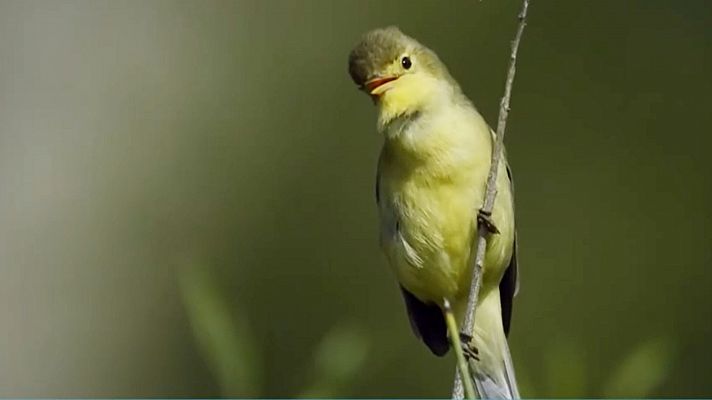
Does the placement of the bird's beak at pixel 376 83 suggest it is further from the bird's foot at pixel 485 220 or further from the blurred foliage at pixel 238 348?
the blurred foliage at pixel 238 348

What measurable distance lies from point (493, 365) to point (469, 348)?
654mm

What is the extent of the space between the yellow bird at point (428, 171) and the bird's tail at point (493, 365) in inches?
11.4

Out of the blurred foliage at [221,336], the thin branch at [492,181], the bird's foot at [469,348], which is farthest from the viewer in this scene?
the bird's foot at [469,348]

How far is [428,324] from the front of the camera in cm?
434

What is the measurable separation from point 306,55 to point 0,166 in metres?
2.68

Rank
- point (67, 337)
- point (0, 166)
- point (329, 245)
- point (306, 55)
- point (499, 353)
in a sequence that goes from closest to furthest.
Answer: point (499, 353), point (0, 166), point (67, 337), point (329, 245), point (306, 55)

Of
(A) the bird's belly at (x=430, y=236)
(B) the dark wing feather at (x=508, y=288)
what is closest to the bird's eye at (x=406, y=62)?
(A) the bird's belly at (x=430, y=236)

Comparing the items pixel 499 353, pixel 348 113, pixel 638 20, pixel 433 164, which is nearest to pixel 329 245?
pixel 348 113

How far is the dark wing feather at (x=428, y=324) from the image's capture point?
4.31m

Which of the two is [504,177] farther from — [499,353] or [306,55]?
[306,55]

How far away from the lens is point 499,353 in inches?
171

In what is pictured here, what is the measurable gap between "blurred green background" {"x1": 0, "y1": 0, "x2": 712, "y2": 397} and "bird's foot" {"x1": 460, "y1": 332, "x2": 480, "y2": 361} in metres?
2.26

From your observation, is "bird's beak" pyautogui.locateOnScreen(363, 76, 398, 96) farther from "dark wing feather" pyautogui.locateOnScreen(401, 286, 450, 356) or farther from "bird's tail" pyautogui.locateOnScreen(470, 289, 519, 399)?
"bird's tail" pyautogui.locateOnScreen(470, 289, 519, 399)

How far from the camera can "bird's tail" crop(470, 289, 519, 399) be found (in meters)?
4.33
